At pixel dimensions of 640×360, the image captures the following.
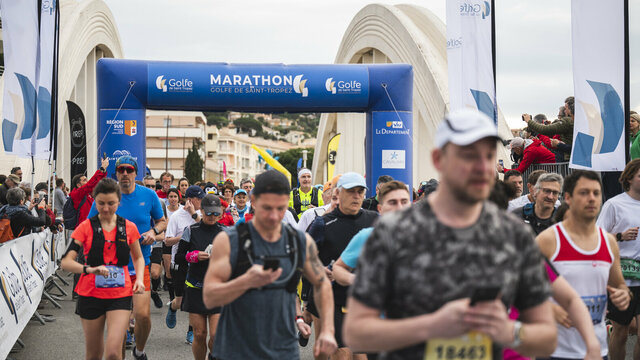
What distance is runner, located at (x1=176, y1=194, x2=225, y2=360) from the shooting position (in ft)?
23.9

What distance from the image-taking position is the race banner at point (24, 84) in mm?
11078

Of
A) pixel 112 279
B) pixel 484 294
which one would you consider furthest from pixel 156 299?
pixel 484 294

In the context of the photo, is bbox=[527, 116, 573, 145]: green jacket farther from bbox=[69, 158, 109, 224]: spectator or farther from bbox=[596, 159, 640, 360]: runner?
bbox=[69, 158, 109, 224]: spectator

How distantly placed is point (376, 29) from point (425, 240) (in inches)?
1530

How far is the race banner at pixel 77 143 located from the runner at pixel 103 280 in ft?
37.6

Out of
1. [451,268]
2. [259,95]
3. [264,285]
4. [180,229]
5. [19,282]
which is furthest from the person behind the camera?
[259,95]

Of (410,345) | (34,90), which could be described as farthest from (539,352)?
(34,90)

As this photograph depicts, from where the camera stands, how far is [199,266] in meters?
7.59

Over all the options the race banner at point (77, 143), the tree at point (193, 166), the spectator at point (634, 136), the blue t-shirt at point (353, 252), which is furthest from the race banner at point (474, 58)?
the tree at point (193, 166)

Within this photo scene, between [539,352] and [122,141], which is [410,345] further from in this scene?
[122,141]

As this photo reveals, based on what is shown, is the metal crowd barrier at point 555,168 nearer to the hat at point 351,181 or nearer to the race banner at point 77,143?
the hat at point 351,181

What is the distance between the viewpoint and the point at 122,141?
16906 millimetres

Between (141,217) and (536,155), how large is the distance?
18.9 ft

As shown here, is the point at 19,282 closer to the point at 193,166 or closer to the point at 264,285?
the point at 264,285
